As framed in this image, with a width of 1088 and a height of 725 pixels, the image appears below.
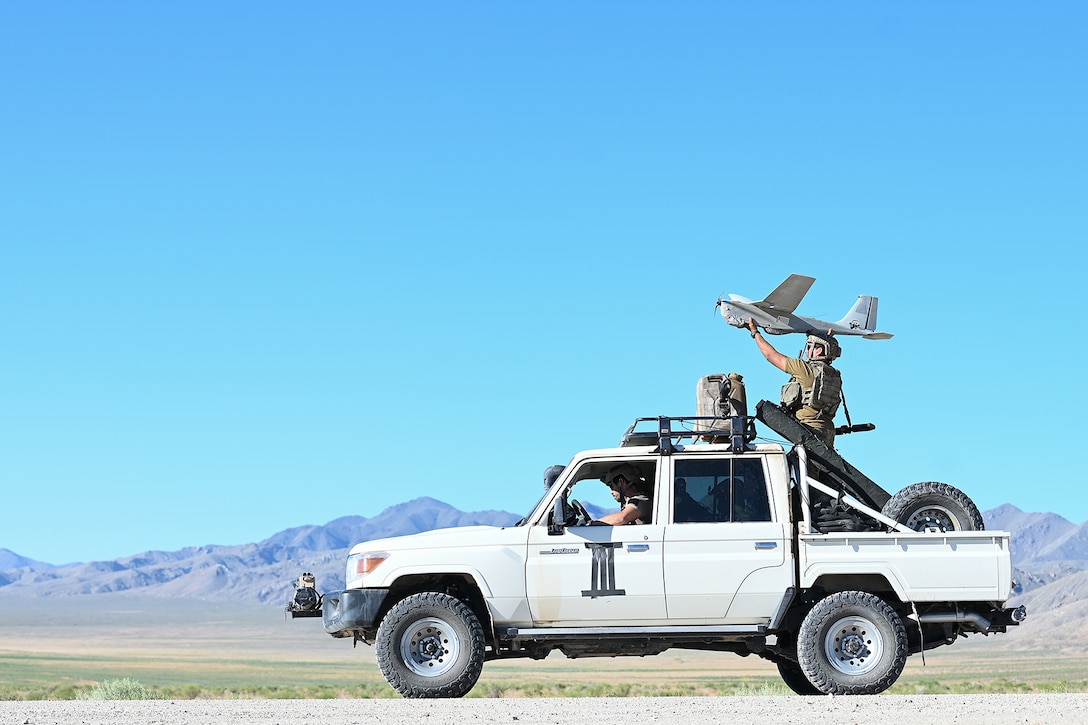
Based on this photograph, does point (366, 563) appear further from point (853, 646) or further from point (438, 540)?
point (853, 646)

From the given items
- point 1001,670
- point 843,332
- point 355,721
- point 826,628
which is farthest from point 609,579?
point 1001,670

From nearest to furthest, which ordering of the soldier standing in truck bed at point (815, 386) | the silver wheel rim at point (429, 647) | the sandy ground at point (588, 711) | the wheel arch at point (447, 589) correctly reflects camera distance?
1. the sandy ground at point (588, 711)
2. the silver wheel rim at point (429, 647)
3. the wheel arch at point (447, 589)
4. the soldier standing in truck bed at point (815, 386)

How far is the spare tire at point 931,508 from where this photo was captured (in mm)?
13297

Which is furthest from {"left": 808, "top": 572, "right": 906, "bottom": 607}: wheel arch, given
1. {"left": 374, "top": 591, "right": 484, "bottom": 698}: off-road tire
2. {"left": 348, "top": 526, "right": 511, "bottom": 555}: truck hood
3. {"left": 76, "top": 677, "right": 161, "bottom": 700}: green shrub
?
{"left": 76, "top": 677, "right": 161, "bottom": 700}: green shrub

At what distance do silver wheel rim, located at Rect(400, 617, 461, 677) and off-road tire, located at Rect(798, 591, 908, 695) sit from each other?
10.1 feet

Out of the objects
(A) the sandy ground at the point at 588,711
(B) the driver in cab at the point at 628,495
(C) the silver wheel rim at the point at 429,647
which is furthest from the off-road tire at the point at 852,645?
(C) the silver wheel rim at the point at 429,647

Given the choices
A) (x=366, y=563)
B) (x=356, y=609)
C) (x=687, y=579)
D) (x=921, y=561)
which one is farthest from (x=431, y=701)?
(x=921, y=561)

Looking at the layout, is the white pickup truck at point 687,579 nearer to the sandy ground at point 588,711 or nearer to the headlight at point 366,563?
the headlight at point 366,563

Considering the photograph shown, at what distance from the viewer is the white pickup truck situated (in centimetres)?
1288

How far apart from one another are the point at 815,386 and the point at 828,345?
62 centimetres

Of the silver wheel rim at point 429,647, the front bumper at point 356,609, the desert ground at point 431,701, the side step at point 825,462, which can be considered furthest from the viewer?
the side step at point 825,462

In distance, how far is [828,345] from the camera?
14633 millimetres

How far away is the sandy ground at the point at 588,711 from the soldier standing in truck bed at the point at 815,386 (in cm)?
284

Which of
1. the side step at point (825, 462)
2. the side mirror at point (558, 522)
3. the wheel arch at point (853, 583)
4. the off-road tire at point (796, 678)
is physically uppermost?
the side step at point (825, 462)
